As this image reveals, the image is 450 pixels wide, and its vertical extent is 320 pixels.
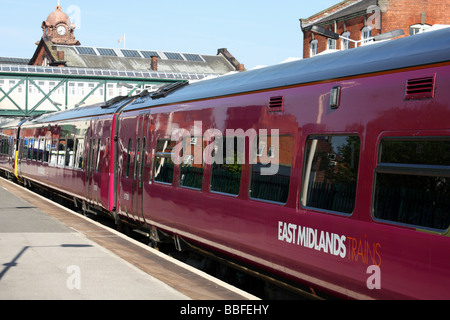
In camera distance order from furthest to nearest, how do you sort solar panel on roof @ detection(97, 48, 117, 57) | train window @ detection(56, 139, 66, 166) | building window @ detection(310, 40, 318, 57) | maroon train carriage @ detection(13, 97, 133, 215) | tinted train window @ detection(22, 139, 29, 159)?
solar panel on roof @ detection(97, 48, 117, 57) < building window @ detection(310, 40, 318, 57) < tinted train window @ detection(22, 139, 29, 159) < train window @ detection(56, 139, 66, 166) < maroon train carriage @ detection(13, 97, 133, 215)

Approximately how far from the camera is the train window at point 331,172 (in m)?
6.37

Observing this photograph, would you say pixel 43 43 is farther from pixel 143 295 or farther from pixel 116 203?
pixel 143 295

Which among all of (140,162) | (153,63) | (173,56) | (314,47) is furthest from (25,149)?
(173,56)

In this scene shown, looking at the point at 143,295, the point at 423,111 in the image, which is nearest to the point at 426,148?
the point at 423,111

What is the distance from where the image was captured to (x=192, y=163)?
10.2 meters

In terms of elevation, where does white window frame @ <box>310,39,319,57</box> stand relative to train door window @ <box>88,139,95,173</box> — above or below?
above

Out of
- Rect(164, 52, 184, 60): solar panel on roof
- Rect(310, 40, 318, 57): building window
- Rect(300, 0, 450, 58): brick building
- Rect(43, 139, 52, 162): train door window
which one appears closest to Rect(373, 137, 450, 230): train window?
Rect(43, 139, 52, 162): train door window

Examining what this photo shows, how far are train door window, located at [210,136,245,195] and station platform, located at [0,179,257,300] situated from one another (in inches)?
48.9

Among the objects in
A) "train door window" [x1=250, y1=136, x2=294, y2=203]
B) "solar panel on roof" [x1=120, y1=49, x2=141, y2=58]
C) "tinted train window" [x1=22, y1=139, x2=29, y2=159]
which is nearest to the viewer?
"train door window" [x1=250, y1=136, x2=294, y2=203]

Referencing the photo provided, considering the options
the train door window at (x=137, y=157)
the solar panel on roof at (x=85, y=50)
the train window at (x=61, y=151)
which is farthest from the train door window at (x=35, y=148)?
the solar panel on roof at (x=85, y=50)

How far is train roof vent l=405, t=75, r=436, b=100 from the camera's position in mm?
5477

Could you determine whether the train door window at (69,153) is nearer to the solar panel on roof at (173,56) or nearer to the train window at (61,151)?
the train window at (61,151)

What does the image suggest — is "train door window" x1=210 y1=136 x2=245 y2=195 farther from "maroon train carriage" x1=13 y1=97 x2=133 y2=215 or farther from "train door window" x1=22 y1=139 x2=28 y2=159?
"train door window" x1=22 y1=139 x2=28 y2=159

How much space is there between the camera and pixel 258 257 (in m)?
7.90
